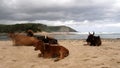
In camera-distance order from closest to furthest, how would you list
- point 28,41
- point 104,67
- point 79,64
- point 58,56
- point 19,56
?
point 104,67, point 79,64, point 58,56, point 19,56, point 28,41

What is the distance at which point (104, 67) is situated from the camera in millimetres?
8727

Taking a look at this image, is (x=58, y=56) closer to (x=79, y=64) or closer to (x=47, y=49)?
(x=47, y=49)

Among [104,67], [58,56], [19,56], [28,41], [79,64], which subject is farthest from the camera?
[28,41]

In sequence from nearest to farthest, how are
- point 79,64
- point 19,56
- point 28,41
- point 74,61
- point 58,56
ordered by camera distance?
point 79,64, point 74,61, point 58,56, point 19,56, point 28,41

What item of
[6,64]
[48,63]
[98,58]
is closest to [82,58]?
[98,58]

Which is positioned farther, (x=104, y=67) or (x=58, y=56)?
(x=58, y=56)

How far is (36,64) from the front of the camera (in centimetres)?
975

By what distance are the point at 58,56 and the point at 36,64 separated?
1.53 meters

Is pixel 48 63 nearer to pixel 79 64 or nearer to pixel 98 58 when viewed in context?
pixel 79 64

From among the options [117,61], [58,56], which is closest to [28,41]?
[58,56]

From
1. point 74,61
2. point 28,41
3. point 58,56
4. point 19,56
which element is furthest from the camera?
point 28,41

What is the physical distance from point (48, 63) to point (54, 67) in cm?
77

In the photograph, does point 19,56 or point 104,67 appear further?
point 19,56

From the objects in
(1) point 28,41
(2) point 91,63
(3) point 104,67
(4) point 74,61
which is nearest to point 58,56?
(4) point 74,61
